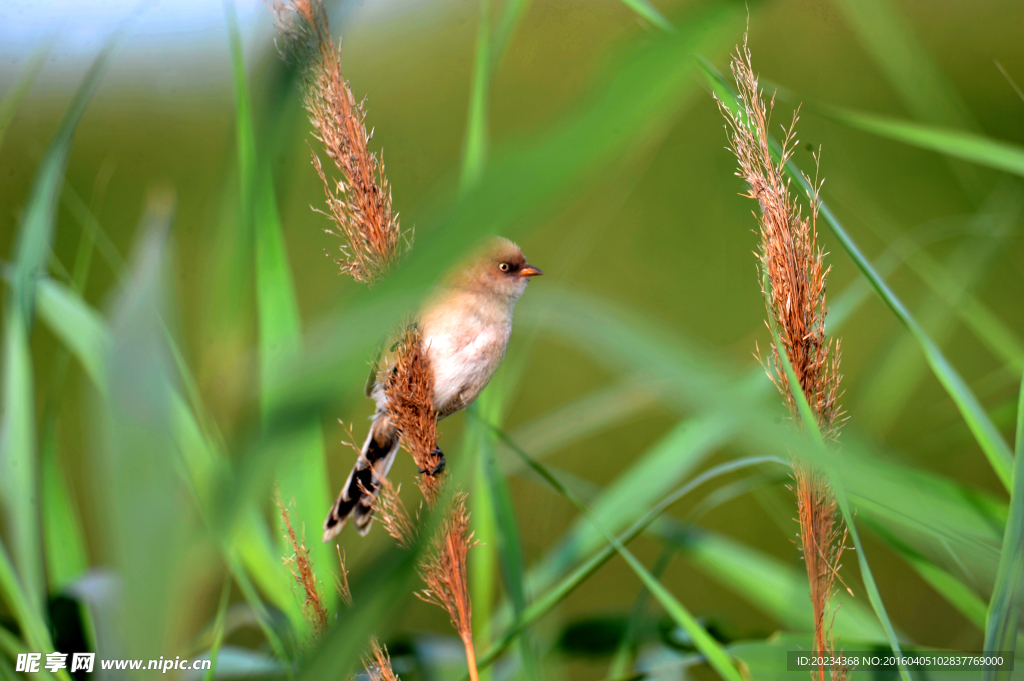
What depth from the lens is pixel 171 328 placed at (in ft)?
1.45

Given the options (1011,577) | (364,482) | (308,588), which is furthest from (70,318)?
(1011,577)

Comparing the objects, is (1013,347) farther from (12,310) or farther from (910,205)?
(910,205)

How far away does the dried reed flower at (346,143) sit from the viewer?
21.9 inches

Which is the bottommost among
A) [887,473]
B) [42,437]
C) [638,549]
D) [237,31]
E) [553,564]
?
[638,549]

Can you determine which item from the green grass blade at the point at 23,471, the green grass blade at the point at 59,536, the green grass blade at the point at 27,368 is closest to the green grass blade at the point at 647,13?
the green grass blade at the point at 27,368

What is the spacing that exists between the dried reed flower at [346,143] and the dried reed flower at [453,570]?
10.1 inches

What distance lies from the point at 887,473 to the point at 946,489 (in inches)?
13.9

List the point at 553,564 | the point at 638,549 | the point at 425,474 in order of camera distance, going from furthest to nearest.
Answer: the point at 638,549 < the point at 553,564 < the point at 425,474

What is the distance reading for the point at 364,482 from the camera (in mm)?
931

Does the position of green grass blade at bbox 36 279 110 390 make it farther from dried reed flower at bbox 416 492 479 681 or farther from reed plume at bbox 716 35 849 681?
reed plume at bbox 716 35 849 681

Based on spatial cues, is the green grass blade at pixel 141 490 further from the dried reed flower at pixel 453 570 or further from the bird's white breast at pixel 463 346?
the bird's white breast at pixel 463 346

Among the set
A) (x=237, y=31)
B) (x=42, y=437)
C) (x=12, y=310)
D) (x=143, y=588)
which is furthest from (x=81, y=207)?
(x=143, y=588)

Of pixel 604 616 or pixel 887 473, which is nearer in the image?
pixel 887 473

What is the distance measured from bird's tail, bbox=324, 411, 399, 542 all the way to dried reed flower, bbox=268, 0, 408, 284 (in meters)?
0.32
